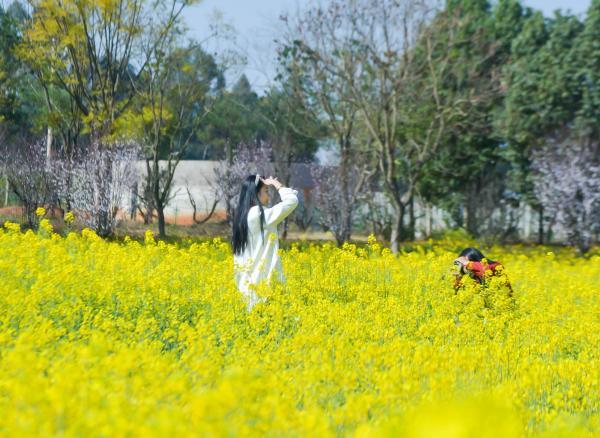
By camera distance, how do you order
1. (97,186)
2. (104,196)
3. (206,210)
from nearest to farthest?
(97,186), (104,196), (206,210)

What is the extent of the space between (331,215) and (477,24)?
8.80 meters

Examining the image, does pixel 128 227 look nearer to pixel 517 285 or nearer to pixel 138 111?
pixel 138 111

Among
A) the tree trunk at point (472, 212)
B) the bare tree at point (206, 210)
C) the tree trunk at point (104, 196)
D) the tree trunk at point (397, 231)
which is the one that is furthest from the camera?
the bare tree at point (206, 210)

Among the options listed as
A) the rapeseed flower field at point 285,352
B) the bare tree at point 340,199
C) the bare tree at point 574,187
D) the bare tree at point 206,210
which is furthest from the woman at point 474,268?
the bare tree at point 206,210

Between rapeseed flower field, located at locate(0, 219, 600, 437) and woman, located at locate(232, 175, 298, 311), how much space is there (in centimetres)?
29

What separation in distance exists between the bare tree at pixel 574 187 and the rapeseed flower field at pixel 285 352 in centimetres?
765

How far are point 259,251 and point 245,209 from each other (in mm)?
448

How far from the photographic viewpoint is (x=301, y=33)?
18.1 m

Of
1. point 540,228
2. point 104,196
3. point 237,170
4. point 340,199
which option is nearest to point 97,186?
point 104,196

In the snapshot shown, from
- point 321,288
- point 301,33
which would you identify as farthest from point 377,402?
point 301,33

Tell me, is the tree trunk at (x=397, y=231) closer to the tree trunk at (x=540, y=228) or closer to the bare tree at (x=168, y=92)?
the bare tree at (x=168, y=92)

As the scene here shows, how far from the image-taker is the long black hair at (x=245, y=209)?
7.65 meters

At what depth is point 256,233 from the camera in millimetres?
7730

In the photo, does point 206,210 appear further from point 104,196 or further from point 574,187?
point 574,187
